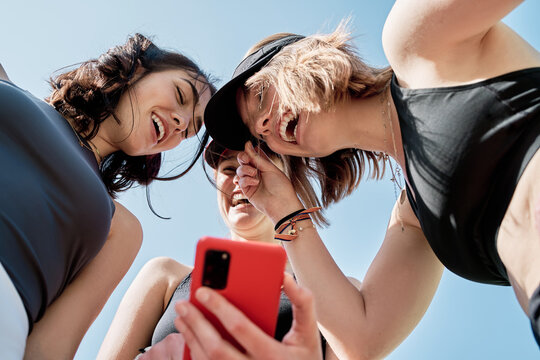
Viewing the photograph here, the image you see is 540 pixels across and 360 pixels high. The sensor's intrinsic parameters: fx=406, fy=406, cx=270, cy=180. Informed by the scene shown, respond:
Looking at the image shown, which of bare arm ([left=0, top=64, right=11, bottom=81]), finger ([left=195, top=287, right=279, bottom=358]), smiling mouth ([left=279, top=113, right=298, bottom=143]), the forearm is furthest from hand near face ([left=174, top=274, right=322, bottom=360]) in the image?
bare arm ([left=0, top=64, right=11, bottom=81])

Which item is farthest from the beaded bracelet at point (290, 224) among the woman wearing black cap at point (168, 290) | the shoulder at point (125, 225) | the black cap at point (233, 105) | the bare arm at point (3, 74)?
the bare arm at point (3, 74)

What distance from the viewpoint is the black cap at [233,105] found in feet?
7.64

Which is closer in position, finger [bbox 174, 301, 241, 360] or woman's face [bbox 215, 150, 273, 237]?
finger [bbox 174, 301, 241, 360]

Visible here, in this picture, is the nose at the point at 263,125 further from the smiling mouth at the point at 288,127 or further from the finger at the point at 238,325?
the finger at the point at 238,325

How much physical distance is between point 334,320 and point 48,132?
5.01 ft

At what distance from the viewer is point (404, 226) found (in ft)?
7.45

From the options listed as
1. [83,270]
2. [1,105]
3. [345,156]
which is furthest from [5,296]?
[345,156]

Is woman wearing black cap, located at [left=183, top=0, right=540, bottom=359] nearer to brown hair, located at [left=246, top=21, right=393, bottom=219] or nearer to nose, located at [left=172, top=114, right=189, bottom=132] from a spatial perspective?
brown hair, located at [left=246, top=21, right=393, bottom=219]

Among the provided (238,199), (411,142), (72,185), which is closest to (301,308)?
(411,142)

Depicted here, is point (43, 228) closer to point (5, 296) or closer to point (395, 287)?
point (5, 296)

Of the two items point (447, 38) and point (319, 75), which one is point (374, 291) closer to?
point (319, 75)

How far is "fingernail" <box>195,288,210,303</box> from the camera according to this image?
0.95 meters

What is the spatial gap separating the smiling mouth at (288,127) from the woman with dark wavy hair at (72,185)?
A: 0.70 m

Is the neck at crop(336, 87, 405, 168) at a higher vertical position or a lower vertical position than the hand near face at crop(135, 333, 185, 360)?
higher
